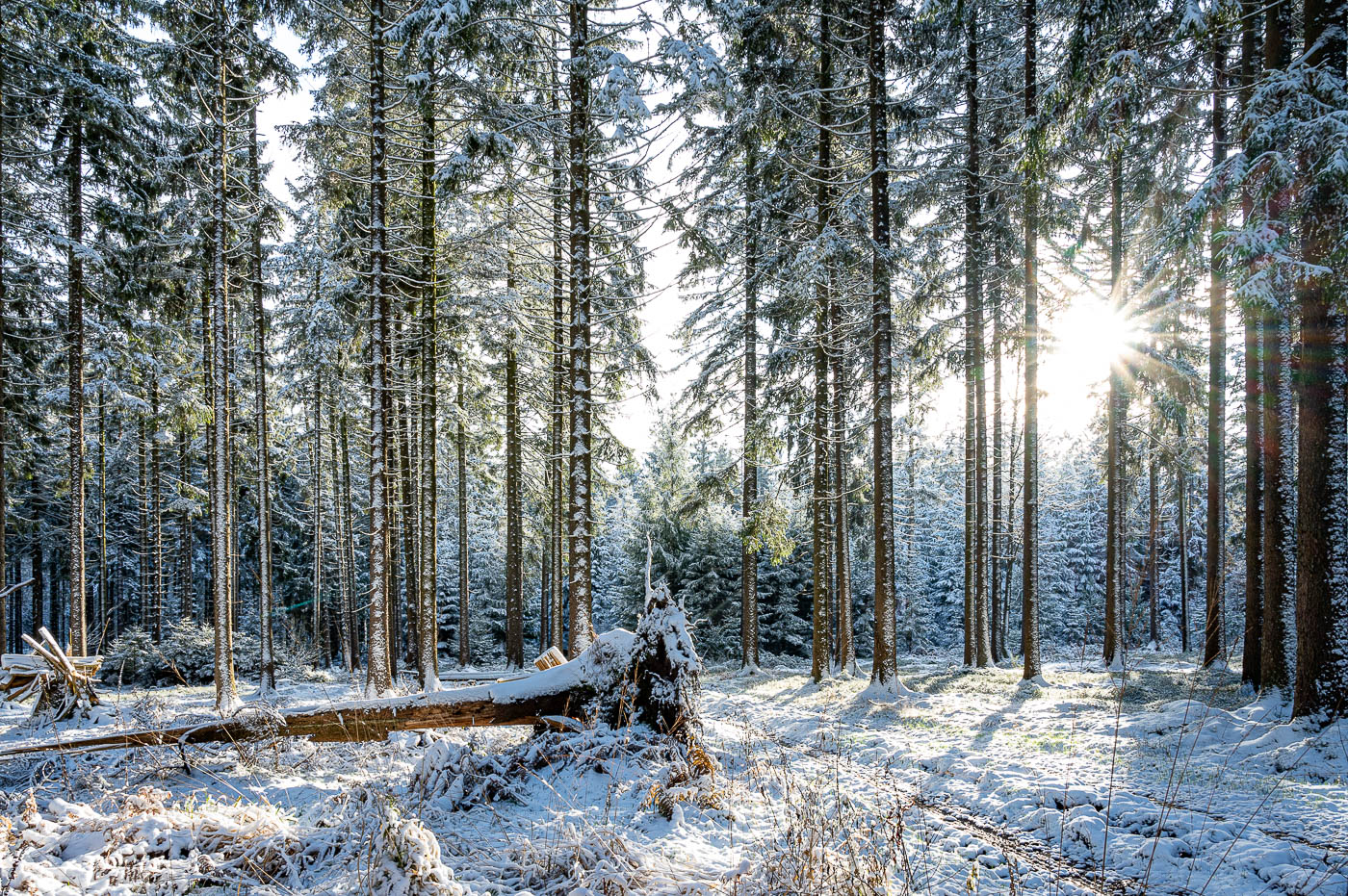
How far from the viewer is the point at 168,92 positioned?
13.9 meters

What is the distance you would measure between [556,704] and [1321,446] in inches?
379

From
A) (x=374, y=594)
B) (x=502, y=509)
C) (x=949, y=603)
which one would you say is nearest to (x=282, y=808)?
(x=374, y=594)

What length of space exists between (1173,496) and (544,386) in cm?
2776

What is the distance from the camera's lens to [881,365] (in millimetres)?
11898

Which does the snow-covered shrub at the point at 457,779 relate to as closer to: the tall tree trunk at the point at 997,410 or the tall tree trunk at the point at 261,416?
the tall tree trunk at the point at 261,416

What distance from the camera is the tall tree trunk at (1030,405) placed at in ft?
42.1

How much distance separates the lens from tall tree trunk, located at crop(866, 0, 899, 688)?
11.4m

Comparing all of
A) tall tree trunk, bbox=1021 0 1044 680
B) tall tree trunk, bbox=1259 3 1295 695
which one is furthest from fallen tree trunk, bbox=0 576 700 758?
tall tree trunk, bbox=1021 0 1044 680

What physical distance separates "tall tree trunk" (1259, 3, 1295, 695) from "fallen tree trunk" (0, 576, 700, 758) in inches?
341

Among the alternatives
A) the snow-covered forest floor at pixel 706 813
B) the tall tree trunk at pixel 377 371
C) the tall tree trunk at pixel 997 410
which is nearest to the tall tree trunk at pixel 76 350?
the snow-covered forest floor at pixel 706 813

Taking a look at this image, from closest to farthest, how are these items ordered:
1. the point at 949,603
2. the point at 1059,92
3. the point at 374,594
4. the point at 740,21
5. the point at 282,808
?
1. the point at 282,808
2. the point at 1059,92
3. the point at 374,594
4. the point at 740,21
5. the point at 949,603

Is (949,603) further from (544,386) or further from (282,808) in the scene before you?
(282,808)

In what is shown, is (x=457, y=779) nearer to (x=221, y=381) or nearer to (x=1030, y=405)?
(x=221, y=381)

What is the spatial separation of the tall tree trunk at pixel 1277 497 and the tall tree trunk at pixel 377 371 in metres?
13.9
